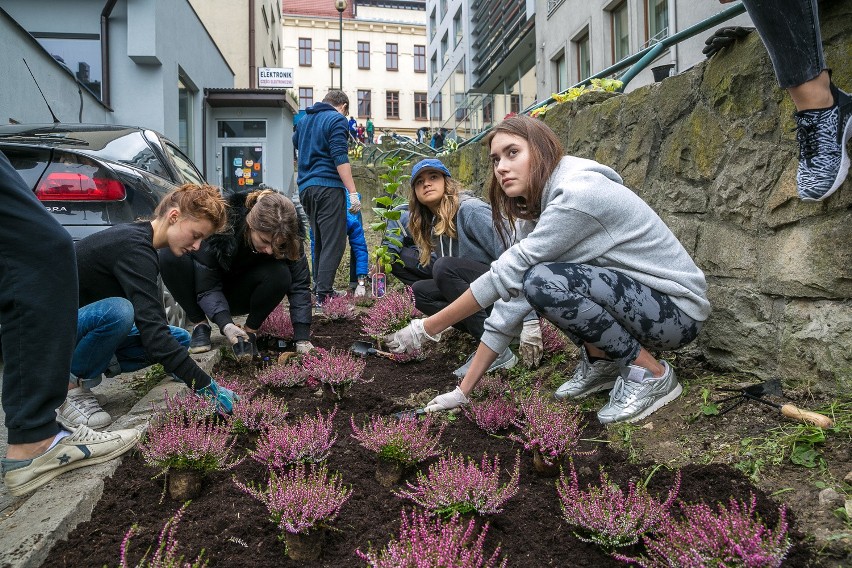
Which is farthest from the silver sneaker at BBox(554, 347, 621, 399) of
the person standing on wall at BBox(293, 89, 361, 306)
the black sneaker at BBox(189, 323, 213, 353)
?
the person standing on wall at BBox(293, 89, 361, 306)

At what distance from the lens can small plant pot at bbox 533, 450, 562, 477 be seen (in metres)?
2.31

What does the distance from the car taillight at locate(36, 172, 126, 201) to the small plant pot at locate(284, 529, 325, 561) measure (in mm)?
2829

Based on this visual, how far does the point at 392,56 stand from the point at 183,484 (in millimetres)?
52213

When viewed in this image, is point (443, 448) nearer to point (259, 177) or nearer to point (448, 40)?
point (259, 177)

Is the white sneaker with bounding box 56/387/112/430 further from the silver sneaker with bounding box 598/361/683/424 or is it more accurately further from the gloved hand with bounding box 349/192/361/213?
the gloved hand with bounding box 349/192/361/213

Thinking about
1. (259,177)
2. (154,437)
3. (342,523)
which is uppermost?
(259,177)

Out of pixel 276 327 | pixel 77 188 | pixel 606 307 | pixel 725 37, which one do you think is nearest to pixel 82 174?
pixel 77 188

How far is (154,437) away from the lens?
7.61 feet

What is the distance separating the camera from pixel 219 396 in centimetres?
283

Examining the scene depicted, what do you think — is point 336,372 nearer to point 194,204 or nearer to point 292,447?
point 292,447

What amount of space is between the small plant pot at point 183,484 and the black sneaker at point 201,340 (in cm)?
193

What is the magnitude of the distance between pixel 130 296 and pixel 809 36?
281 cm

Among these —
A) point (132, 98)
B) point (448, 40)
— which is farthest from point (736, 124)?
point (448, 40)

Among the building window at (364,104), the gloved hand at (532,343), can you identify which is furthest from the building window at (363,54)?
the gloved hand at (532,343)
